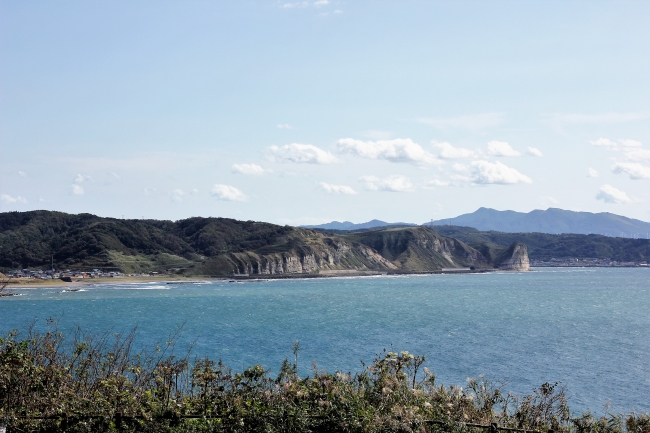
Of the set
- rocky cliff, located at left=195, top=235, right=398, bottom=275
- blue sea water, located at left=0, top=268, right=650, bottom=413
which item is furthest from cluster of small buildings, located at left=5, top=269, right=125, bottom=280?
blue sea water, located at left=0, top=268, right=650, bottom=413

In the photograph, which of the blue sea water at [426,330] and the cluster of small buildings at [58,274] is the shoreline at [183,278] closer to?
the cluster of small buildings at [58,274]

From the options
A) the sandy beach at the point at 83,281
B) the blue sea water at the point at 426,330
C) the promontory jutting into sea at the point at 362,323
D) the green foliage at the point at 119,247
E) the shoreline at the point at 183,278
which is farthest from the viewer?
the green foliage at the point at 119,247

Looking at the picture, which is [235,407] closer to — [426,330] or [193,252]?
[426,330]

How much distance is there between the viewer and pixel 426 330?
51.9m

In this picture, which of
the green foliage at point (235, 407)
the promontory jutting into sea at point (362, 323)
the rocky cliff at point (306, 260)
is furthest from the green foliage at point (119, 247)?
the green foliage at point (235, 407)

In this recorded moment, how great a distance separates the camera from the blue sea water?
108 ft

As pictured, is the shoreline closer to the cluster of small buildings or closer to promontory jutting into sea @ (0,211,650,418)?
promontory jutting into sea @ (0,211,650,418)

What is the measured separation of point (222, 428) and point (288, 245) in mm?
166668

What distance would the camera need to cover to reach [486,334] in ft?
165

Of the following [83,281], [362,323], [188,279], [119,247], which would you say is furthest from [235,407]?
[119,247]

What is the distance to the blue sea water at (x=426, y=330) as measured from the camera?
3306cm

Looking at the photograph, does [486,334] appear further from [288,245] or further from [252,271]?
[288,245]

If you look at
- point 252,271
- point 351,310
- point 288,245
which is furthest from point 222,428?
point 288,245

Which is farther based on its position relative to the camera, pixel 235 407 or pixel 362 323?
pixel 362 323
